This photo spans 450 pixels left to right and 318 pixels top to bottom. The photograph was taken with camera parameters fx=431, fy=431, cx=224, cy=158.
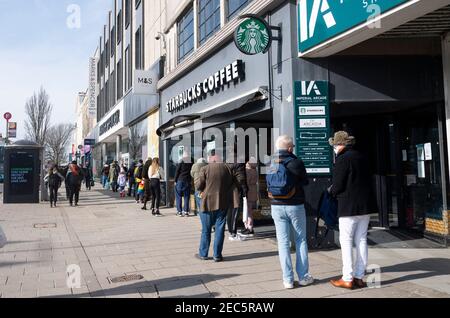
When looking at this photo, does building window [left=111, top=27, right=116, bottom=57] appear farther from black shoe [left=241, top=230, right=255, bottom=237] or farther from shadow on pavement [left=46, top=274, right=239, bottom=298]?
shadow on pavement [left=46, top=274, right=239, bottom=298]

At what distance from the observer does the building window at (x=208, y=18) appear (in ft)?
39.1

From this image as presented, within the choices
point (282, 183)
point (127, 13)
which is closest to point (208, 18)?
point (282, 183)

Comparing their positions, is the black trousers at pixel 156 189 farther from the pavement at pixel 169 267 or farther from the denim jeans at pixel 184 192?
the pavement at pixel 169 267

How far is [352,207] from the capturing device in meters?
5.02

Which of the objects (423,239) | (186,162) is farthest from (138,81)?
(423,239)

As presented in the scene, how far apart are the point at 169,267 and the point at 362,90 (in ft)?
15.0

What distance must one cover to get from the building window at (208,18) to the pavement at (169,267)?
18.9ft

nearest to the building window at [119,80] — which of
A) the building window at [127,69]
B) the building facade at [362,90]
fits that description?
the building window at [127,69]

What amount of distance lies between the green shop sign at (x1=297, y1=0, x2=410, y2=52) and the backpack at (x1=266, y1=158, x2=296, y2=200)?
98.1 inches

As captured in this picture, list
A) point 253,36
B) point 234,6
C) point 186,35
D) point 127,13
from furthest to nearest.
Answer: point 127,13 < point 186,35 < point 234,6 < point 253,36

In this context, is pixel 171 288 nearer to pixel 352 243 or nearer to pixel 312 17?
pixel 352 243

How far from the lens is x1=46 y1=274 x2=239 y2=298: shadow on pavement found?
5.04 metres

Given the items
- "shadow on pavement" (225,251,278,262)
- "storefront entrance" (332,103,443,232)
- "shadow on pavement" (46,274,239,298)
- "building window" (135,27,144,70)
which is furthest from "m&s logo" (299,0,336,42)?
"building window" (135,27,144,70)
